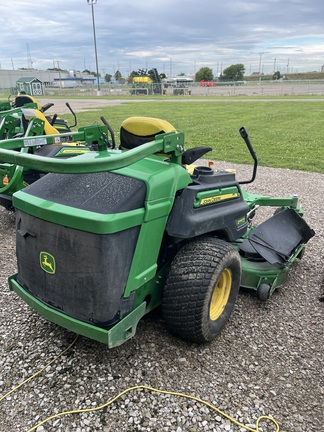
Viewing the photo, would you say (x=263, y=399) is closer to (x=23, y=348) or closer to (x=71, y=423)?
(x=71, y=423)

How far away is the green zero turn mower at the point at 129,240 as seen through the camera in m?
1.99

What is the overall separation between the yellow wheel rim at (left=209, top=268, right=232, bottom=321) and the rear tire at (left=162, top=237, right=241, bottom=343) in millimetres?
125

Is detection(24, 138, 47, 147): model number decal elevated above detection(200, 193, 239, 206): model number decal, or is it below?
above

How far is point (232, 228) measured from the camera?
275 centimetres

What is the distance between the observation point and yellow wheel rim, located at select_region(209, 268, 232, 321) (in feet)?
8.72

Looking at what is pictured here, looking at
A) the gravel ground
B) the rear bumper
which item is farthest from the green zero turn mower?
the gravel ground

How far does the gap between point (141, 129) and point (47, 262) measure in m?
1.21

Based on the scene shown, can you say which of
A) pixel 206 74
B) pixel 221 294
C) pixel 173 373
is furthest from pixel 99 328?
pixel 206 74

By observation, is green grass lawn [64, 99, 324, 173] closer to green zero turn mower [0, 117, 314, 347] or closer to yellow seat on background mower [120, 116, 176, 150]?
yellow seat on background mower [120, 116, 176, 150]

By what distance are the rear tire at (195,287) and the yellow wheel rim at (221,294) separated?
0.12 meters

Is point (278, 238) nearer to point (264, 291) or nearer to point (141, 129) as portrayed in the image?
point (264, 291)

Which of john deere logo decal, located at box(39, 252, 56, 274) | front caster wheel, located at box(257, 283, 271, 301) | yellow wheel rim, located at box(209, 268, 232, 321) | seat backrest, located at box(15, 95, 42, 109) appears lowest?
front caster wheel, located at box(257, 283, 271, 301)

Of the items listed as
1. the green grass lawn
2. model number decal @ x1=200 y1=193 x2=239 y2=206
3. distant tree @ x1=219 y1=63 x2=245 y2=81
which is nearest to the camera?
model number decal @ x1=200 y1=193 x2=239 y2=206

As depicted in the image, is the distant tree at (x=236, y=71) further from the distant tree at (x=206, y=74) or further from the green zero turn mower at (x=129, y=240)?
the green zero turn mower at (x=129, y=240)
